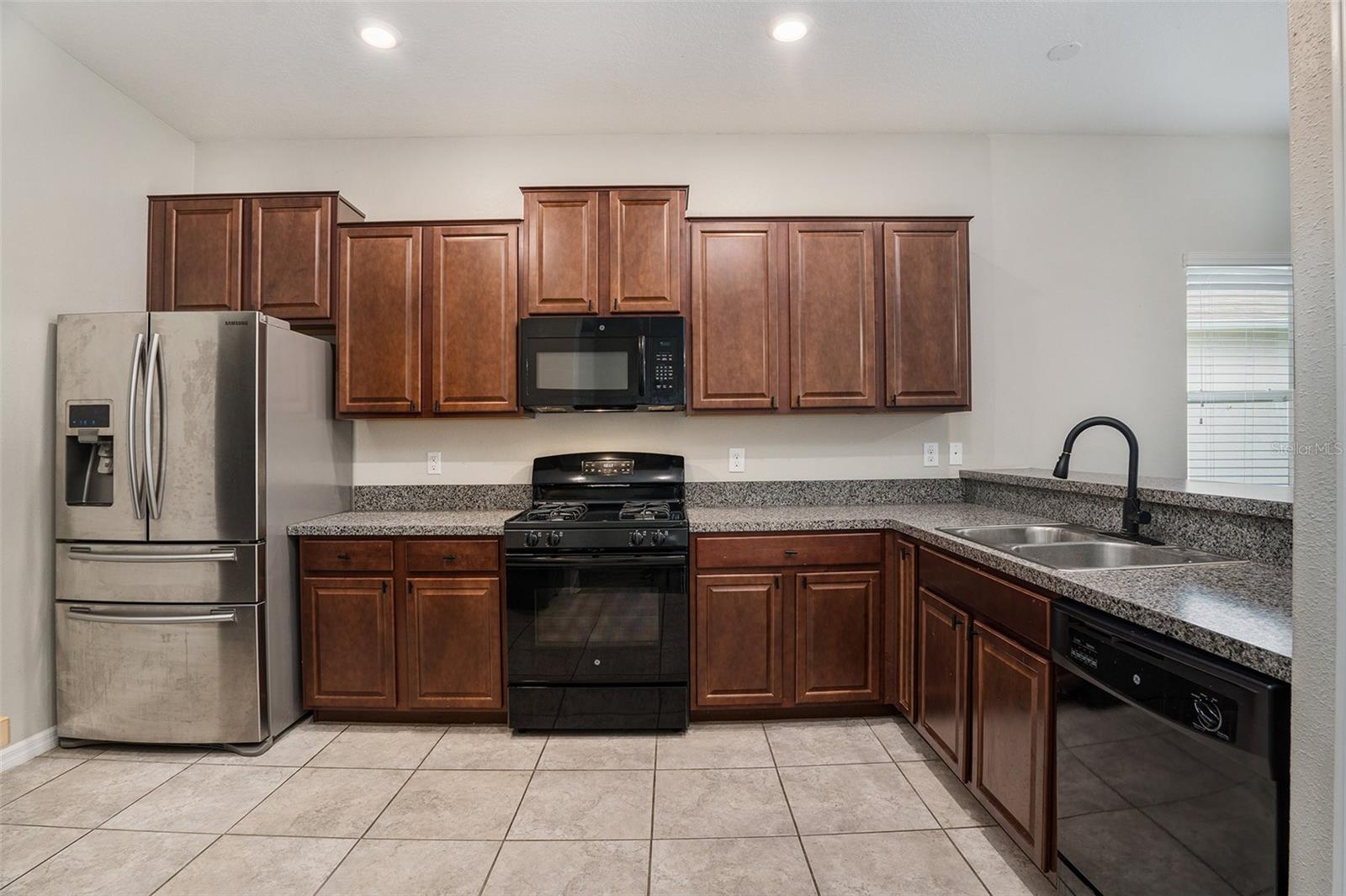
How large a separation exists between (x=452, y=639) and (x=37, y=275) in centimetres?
226

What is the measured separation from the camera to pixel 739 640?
8.54 feet

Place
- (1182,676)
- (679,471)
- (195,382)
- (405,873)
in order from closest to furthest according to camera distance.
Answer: (1182,676) < (405,873) < (195,382) < (679,471)

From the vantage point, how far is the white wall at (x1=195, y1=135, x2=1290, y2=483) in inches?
126

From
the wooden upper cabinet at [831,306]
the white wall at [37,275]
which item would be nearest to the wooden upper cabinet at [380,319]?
the white wall at [37,275]

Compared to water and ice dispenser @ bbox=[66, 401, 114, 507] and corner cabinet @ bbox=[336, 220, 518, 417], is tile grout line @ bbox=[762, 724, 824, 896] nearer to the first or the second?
corner cabinet @ bbox=[336, 220, 518, 417]

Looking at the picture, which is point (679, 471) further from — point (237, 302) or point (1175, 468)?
point (1175, 468)

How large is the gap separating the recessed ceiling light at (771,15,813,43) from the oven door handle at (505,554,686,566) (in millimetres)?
2201

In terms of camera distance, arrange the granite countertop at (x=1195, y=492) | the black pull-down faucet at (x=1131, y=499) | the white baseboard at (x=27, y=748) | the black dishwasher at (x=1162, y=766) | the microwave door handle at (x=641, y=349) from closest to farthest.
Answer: the black dishwasher at (x=1162, y=766), the granite countertop at (x=1195, y=492), the black pull-down faucet at (x=1131, y=499), the white baseboard at (x=27, y=748), the microwave door handle at (x=641, y=349)

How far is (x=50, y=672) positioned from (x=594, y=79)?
3448 mm

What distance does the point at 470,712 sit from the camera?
2.67 metres

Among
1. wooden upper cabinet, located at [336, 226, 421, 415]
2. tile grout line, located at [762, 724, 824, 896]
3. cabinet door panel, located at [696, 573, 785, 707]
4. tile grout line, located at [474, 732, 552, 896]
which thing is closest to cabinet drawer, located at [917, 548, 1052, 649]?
cabinet door panel, located at [696, 573, 785, 707]

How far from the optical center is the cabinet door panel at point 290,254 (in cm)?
287

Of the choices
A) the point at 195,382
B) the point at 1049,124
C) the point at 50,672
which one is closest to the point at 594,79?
the point at 195,382

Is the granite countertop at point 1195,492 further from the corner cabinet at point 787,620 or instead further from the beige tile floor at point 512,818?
the beige tile floor at point 512,818
